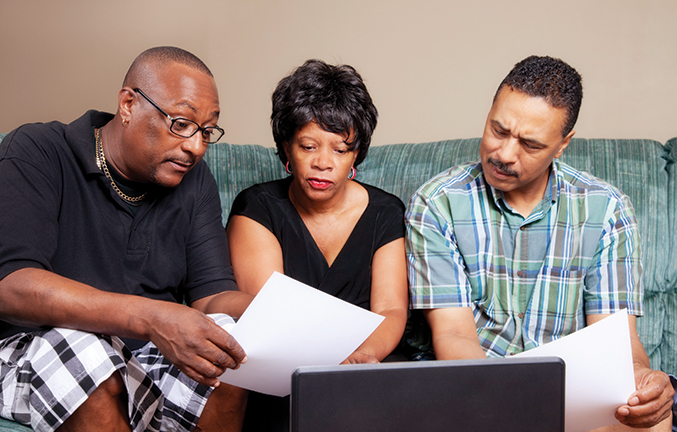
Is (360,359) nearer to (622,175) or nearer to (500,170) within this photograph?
(500,170)

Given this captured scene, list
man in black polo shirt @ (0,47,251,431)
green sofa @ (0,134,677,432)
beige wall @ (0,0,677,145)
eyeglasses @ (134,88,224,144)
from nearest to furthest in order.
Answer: man in black polo shirt @ (0,47,251,431), eyeglasses @ (134,88,224,144), green sofa @ (0,134,677,432), beige wall @ (0,0,677,145)

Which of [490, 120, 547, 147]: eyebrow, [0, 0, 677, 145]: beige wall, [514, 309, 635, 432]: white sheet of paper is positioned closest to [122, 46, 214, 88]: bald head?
[490, 120, 547, 147]: eyebrow

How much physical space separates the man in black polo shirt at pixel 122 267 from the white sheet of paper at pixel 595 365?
1.87 ft

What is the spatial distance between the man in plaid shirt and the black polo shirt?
1.85ft

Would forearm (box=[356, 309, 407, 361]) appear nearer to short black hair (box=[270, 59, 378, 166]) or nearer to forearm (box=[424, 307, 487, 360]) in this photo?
forearm (box=[424, 307, 487, 360])

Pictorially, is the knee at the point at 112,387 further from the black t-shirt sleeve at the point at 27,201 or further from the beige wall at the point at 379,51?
the beige wall at the point at 379,51

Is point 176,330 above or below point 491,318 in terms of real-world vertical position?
above

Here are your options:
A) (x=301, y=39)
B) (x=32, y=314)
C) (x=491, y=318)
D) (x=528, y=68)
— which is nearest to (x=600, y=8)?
(x=528, y=68)

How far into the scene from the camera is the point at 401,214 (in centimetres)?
157

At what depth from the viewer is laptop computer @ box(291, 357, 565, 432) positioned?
69 cm

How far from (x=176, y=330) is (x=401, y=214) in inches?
32.1

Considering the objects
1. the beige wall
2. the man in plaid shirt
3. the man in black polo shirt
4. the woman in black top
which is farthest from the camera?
the beige wall

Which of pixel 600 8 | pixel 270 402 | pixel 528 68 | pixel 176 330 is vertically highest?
pixel 600 8

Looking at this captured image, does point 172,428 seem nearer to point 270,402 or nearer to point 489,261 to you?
point 270,402
